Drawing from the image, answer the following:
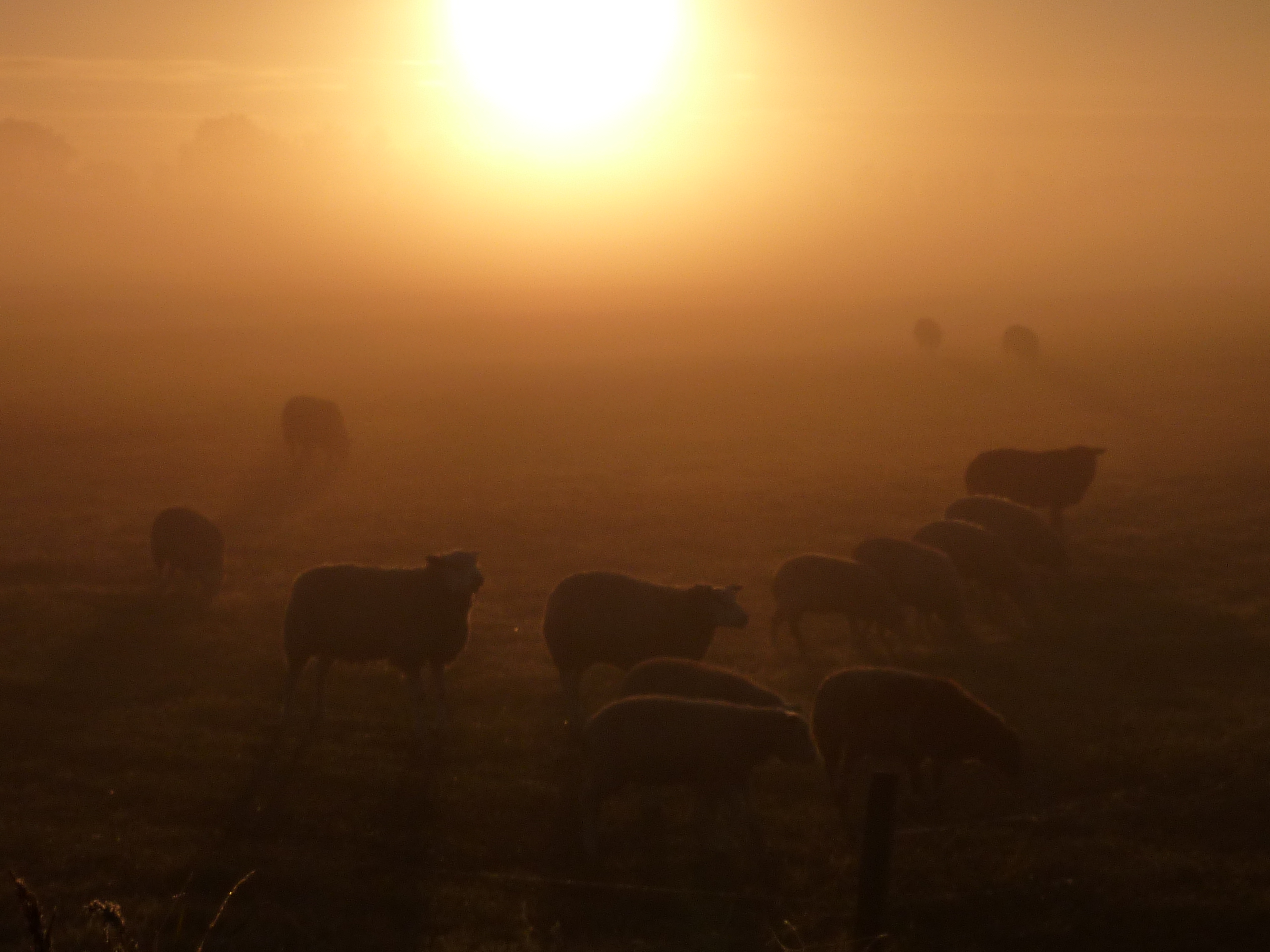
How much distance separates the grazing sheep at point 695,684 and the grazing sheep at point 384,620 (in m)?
2.04

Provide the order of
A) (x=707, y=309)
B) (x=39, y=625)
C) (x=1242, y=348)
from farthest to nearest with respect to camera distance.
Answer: (x=707, y=309) → (x=1242, y=348) → (x=39, y=625)

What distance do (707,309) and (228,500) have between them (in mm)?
52037

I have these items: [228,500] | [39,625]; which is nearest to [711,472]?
[228,500]

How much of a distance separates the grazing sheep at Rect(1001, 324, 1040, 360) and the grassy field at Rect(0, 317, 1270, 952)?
55.5ft

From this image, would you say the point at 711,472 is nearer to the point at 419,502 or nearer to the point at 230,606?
the point at 419,502

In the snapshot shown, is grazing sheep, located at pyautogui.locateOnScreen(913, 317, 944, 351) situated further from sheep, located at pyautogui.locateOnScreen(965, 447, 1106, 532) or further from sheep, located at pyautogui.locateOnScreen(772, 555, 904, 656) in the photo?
sheep, located at pyautogui.locateOnScreen(772, 555, 904, 656)

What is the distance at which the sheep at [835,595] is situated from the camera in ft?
43.0

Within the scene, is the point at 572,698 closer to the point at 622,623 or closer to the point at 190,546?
the point at 622,623

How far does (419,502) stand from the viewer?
22.1 meters

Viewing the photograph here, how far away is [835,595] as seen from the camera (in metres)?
13.2

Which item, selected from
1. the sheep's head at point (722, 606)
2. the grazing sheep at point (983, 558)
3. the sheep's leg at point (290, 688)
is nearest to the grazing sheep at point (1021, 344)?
the grazing sheep at point (983, 558)

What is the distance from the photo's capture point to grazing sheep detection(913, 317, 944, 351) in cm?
4909

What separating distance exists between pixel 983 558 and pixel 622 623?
18.0 ft

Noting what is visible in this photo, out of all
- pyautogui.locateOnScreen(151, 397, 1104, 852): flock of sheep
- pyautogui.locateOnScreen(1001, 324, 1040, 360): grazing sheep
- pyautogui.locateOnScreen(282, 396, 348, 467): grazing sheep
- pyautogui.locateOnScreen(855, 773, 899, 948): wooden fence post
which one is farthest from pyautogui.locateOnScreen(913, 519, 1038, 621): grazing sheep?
pyautogui.locateOnScreen(1001, 324, 1040, 360): grazing sheep
